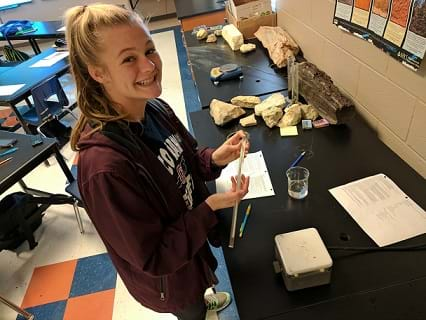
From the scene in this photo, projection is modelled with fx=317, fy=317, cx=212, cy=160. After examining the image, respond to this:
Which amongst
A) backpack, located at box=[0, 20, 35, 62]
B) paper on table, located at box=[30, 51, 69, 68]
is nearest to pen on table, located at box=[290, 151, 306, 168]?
paper on table, located at box=[30, 51, 69, 68]

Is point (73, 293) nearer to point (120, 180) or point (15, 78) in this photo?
point (120, 180)

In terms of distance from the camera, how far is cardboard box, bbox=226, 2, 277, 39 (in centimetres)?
239

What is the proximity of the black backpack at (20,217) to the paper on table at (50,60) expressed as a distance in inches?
62.1

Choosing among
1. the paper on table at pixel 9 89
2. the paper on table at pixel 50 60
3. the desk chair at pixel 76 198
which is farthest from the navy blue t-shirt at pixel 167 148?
the paper on table at pixel 50 60

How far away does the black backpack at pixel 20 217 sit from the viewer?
2.01m

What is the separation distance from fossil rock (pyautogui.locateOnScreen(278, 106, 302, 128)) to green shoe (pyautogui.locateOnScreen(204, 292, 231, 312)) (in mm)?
893

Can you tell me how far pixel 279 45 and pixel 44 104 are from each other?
205 cm

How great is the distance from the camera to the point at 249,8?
237 cm

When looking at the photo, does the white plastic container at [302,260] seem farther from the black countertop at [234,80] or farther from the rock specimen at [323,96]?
the black countertop at [234,80]

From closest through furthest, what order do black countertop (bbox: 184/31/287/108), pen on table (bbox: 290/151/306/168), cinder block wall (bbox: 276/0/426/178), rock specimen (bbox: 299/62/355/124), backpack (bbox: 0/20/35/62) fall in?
cinder block wall (bbox: 276/0/426/178) < pen on table (bbox: 290/151/306/168) < rock specimen (bbox: 299/62/355/124) < black countertop (bbox: 184/31/287/108) < backpack (bbox: 0/20/35/62)

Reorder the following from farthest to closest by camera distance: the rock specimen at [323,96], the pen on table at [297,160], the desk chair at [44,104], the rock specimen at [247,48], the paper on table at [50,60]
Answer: the paper on table at [50,60] → the desk chair at [44,104] → the rock specimen at [247,48] → the rock specimen at [323,96] → the pen on table at [297,160]

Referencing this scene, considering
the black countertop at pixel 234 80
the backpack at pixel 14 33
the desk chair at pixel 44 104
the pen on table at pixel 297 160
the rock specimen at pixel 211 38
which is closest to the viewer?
the pen on table at pixel 297 160

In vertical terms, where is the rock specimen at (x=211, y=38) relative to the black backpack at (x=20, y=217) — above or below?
above

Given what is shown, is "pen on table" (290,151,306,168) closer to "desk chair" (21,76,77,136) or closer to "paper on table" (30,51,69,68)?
"desk chair" (21,76,77,136)
